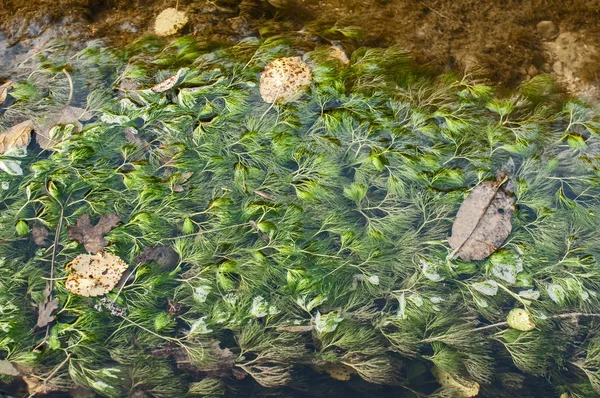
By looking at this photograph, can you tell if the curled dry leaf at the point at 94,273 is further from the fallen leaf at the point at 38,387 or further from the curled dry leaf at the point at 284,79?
the curled dry leaf at the point at 284,79

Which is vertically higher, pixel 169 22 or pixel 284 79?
pixel 169 22

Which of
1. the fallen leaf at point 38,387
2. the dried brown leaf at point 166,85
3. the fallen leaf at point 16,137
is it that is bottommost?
the fallen leaf at point 38,387

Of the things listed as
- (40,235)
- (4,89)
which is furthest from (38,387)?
(4,89)

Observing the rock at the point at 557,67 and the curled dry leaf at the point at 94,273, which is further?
the rock at the point at 557,67

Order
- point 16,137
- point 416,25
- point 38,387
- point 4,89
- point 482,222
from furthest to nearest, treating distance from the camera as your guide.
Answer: point 416,25
point 4,89
point 16,137
point 482,222
point 38,387

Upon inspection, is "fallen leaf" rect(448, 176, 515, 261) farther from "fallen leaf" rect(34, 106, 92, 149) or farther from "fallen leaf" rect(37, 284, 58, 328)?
"fallen leaf" rect(34, 106, 92, 149)

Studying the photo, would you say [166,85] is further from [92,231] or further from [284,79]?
[92,231]

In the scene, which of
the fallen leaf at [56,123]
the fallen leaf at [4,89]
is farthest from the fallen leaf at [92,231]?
the fallen leaf at [4,89]
